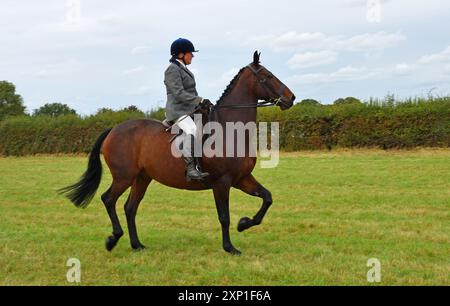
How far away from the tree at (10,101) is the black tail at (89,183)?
2239 inches

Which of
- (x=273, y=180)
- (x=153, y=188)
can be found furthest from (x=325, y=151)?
(x=153, y=188)

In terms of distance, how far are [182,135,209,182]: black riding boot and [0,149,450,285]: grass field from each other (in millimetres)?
1129

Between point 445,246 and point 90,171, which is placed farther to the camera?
point 90,171

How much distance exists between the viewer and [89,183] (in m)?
8.31

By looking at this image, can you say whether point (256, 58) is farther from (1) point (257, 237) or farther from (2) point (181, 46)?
(1) point (257, 237)

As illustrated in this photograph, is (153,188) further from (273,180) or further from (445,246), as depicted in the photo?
(445,246)

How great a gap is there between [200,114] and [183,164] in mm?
769

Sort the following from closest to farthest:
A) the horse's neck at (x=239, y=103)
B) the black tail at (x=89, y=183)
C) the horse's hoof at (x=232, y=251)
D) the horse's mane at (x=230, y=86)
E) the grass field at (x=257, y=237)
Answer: the grass field at (x=257, y=237) → the horse's hoof at (x=232, y=251) → the horse's neck at (x=239, y=103) → the horse's mane at (x=230, y=86) → the black tail at (x=89, y=183)

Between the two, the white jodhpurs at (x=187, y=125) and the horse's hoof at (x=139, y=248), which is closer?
the white jodhpurs at (x=187, y=125)

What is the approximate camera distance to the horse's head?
730 centimetres

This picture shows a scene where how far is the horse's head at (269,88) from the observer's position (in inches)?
287

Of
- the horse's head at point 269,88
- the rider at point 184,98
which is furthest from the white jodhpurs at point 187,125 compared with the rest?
the horse's head at point 269,88

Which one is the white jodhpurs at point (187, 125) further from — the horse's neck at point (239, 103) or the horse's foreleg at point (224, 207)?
the horse's foreleg at point (224, 207)

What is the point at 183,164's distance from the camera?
746cm
